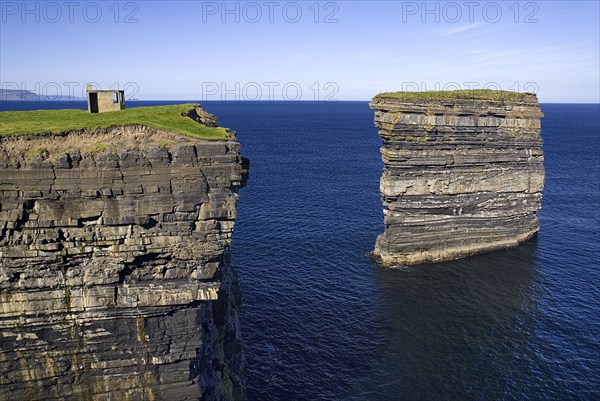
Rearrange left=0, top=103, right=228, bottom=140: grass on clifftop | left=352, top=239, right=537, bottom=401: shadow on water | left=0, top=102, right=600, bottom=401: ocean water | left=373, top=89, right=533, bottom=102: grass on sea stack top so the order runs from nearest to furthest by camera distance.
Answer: left=0, top=103, right=228, bottom=140: grass on clifftop, left=352, top=239, right=537, bottom=401: shadow on water, left=0, top=102, right=600, bottom=401: ocean water, left=373, top=89, right=533, bottom=102: grass on sea stack top

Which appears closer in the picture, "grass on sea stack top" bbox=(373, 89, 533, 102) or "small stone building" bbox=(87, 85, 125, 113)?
"small stone building" bbox=(87, 85, 125, 113)

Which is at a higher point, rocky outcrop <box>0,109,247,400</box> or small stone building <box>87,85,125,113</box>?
small stone building <box>87,85,125,113</box>

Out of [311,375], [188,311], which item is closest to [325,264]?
[311,375]

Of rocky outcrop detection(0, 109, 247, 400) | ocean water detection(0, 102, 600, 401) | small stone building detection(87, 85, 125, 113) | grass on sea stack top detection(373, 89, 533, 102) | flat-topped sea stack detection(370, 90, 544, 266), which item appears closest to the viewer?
rocky outcrop detection(0, 109, 247, 400)

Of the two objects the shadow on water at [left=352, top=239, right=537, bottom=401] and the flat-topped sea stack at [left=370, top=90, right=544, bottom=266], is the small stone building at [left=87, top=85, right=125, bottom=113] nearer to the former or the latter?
the shadow on water at [left=352, top=239, right=537, bottom=401]

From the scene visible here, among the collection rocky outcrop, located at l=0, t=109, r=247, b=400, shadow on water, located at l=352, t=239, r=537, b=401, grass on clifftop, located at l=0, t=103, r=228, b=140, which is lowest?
shadow on water, located at l=352, t=239, r=537, b=401

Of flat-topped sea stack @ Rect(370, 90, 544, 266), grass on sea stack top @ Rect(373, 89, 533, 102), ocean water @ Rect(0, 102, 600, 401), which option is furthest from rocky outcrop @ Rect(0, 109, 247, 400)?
grass on sea stack top @ Rect(373, 89, 533, 102)

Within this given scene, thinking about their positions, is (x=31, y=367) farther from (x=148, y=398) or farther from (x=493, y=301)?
(x=493, y=301)
